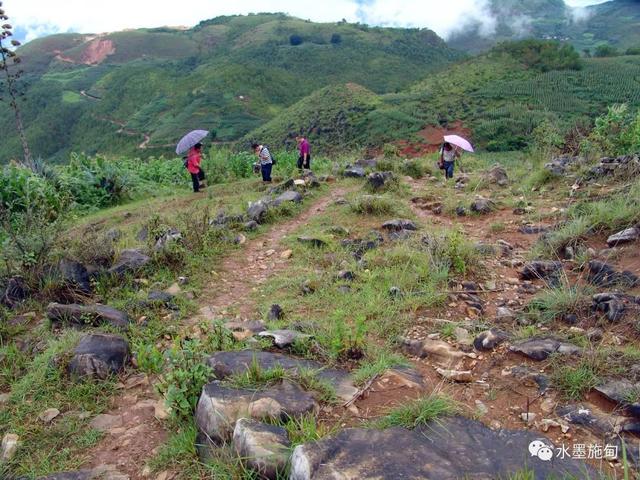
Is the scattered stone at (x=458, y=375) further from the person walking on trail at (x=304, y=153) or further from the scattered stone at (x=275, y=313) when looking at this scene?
the person walking on trail at (x=304, y=153)

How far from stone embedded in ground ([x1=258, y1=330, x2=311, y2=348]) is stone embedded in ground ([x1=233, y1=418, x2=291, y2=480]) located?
90cm

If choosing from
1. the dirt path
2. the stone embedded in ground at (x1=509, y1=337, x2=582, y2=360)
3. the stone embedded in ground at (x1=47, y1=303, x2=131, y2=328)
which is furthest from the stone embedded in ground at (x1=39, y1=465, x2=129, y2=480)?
the stone embedded in ground at (x1=509, y1=337, x2=582, y2=360)

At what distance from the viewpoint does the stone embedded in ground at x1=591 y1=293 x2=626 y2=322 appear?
3135 millimetres

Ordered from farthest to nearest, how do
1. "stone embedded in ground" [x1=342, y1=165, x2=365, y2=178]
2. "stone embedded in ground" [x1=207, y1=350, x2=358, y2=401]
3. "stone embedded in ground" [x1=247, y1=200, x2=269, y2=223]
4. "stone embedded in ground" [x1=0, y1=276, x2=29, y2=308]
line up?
"stone embedded in ground" [x1=342, y1=165, x2=365, y2=178], "stone embedded in ground" [x1=247, y1=200, x2=269, y2=223], "stone embedded in ground" [x1=0, y1=276, x2=29, y2=308], "stone embedded in ground" [x1=207, y1=350, x2=358, y2=401]

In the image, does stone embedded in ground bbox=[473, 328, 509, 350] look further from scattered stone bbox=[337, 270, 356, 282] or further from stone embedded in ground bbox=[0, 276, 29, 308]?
stone embedded in ground bbox=[0, 276, 29, 308]

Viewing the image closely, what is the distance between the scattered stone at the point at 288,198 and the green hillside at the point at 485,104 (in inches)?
1037

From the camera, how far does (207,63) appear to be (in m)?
87.4

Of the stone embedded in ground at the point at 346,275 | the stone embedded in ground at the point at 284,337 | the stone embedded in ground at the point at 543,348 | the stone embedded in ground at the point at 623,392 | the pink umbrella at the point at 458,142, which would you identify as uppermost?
the pink umbrella at the point at 458,142

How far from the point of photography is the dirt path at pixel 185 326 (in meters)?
2.49

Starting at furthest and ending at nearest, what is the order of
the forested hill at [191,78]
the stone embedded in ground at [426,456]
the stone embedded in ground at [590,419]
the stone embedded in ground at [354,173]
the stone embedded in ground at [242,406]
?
1. the forested hill at [191,78]
2. the stone embedded in ground at [354,173]
3. the stone embedded in ground at [242,406]
4. the stone embedded in ground at [590,419]
5. the stone embedded in ground at [426,456]

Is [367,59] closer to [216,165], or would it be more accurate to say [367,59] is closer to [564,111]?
[564,111]

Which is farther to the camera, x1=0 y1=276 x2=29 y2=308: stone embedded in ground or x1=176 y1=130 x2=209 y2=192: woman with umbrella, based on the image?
x1=176 y1=130 x2=209 y2=192: woman with umbrella

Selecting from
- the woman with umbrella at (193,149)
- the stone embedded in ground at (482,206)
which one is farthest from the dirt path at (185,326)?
the woman with umbrella at (193,149)

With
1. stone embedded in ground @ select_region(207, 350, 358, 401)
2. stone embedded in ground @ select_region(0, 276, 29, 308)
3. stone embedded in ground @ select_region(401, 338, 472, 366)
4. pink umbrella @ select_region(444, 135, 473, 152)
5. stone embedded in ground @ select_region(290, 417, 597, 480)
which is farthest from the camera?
pink umbrella @ select_region(444, 135, 473, 152)
